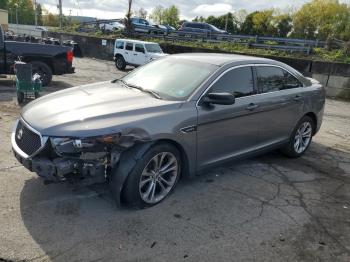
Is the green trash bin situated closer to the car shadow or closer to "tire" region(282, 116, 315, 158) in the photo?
the car shadow

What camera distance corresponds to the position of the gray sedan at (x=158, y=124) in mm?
3670

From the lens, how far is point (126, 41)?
21.2 meters

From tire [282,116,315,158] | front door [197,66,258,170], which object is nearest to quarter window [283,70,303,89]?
tire [282,116,315,158]

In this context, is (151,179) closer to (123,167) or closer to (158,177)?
(158,177)

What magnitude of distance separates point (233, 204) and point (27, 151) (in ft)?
7.76

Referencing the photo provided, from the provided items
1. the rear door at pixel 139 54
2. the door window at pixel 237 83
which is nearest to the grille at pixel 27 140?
the door window at pixel 237 83

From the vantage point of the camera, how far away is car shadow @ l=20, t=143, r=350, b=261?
11.1 ft

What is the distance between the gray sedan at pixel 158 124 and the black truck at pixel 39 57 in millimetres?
6536

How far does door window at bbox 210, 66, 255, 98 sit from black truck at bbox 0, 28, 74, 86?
25.6 feet

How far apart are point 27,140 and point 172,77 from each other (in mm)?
1918

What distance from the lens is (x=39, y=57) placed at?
36.4 ft

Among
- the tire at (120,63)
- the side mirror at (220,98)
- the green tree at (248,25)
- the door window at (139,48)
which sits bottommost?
the tire at (120,63)

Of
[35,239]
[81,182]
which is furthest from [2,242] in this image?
[81,182]

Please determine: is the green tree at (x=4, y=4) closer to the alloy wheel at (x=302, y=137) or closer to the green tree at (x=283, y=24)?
the green tree at (x=283, y=24)
